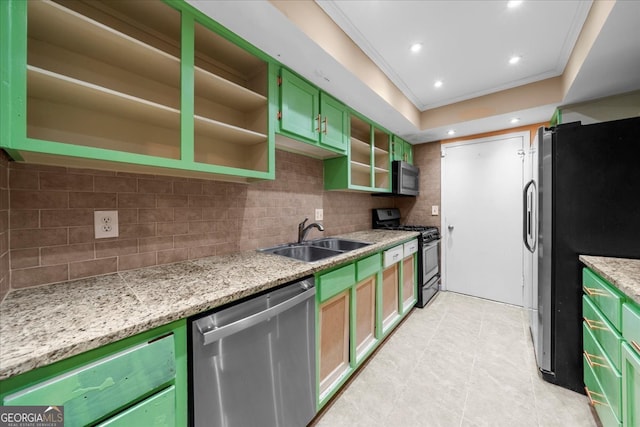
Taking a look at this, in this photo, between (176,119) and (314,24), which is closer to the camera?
(176,119)

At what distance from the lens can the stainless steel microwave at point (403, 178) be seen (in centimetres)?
303

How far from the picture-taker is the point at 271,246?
6.26 feet

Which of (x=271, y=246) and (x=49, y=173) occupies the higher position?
(x=49, y=173)

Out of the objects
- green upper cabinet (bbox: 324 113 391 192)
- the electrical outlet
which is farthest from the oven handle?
the electrical outlet

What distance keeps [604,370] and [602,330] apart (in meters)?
0.20

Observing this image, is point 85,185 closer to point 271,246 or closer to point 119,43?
point 119,43

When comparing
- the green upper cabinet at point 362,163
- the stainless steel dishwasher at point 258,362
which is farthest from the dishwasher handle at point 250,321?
the green upper cabinet at point 362,163

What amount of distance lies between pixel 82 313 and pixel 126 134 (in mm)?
875

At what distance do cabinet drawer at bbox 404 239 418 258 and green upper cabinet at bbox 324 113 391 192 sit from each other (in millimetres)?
691

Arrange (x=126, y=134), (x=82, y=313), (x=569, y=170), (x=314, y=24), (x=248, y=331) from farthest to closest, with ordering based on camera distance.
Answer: (x=569, y=170) → (x=314, y=24) → (x=126, y=134) → (x=248, y=331) → (x=82, y=313)

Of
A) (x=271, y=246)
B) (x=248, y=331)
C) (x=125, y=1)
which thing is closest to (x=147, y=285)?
(x=248, y=331)

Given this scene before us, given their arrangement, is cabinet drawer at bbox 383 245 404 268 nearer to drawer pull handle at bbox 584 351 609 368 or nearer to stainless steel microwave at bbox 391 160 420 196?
stainless steel microwave at bbox 391 160 420 196

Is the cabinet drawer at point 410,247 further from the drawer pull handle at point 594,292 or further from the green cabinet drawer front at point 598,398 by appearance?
the green cabinet drawer front at point 598,398

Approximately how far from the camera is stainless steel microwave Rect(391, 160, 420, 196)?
303cm
